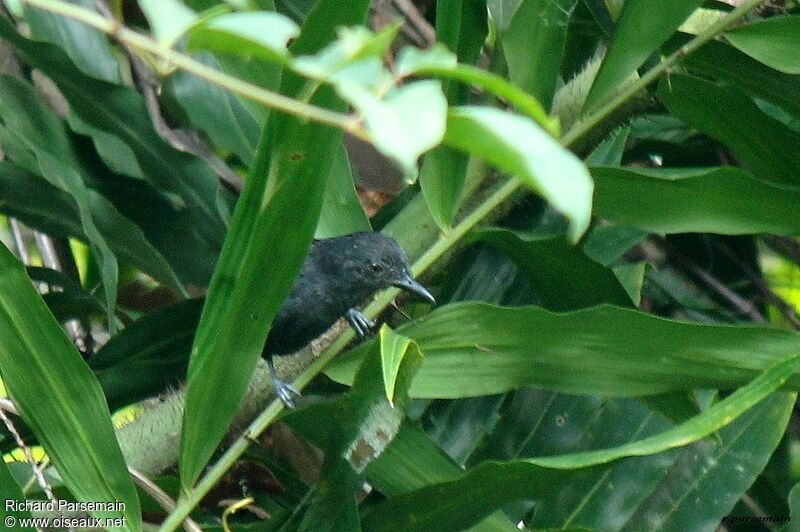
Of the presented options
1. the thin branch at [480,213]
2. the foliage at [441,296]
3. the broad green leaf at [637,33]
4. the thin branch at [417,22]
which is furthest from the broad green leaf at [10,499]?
the thin branch at [417,22]

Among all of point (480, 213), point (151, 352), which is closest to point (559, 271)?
point (480, 213)

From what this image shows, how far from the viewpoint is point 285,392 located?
168 cm

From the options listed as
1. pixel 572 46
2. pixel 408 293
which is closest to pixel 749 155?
pixel 572 46

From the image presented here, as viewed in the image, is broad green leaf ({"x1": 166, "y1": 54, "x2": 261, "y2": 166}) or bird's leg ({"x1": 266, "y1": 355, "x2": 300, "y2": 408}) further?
broad green leaf ({"x1": 166, "y1": 54, "x2": 261, "y2": 166})

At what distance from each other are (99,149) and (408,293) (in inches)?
30.5

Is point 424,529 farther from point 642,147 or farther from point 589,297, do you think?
point 642,147

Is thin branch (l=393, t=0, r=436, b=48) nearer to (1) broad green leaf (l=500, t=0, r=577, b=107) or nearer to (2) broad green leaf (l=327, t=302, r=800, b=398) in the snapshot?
(1) broad green leaf (l=500, t=0, r=577, b=107)

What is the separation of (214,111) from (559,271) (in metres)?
0.89

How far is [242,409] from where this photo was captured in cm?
179

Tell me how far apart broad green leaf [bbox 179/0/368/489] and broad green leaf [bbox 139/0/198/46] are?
64cm

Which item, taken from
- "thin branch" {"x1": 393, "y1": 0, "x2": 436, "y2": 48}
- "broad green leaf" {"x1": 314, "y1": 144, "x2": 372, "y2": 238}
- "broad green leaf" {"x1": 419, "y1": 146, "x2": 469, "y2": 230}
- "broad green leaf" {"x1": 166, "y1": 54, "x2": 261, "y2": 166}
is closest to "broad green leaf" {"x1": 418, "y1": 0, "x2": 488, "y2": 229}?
"broad green leaf" {"x1": 419, "y1": 146, "x2": 469, "y2": 230}

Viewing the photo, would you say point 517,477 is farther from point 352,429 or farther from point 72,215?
point 72,215

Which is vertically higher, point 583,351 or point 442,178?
point 442,178

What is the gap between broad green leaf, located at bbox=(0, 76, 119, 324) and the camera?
192 cm
